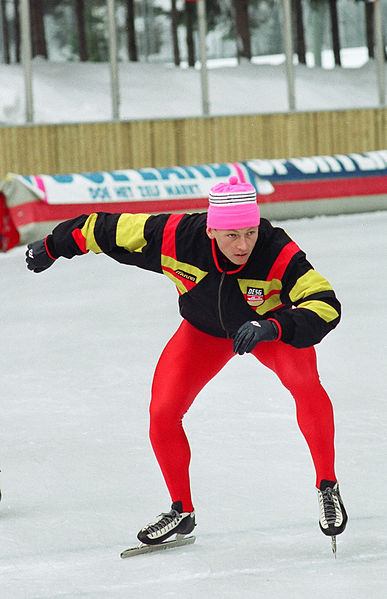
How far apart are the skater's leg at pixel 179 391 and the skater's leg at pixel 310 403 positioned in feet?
0.77

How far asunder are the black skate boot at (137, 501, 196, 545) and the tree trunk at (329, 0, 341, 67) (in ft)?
43.1

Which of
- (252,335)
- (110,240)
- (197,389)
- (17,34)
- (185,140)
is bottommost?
(185,140)

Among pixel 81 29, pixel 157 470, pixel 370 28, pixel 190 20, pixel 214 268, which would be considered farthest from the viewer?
pixel 370 28

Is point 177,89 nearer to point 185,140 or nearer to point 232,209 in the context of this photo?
point 185,140

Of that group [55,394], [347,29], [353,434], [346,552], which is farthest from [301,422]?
[347,29]

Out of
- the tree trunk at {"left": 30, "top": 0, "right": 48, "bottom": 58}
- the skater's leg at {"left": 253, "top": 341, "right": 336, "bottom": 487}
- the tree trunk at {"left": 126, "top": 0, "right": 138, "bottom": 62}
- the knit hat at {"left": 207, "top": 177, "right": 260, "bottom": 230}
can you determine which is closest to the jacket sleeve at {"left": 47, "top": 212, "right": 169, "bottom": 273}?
the knit hat at {"left": 207, "top": 177, "right": 260, "bottom": 230}

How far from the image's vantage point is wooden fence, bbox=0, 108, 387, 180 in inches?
462

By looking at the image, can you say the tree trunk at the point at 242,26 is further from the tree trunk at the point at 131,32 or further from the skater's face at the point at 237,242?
the skater's face at the point at 237,242

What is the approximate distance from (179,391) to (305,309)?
497 millimetres

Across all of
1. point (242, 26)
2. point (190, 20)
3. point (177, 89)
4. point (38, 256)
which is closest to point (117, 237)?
point (38, 256)

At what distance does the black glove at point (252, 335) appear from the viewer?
7.46 feet

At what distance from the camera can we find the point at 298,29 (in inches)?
559

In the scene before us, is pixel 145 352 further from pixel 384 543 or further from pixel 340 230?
pixel 340 230

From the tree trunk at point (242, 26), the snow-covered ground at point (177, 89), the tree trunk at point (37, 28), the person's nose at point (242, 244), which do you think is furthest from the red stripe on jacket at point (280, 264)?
the tree trunk at point (242, 26)
